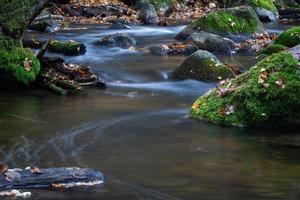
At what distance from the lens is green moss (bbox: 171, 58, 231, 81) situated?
44.1ft

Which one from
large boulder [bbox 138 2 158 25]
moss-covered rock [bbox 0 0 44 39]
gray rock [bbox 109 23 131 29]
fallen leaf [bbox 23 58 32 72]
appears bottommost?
gray rock [bbox 109 23 131 29]

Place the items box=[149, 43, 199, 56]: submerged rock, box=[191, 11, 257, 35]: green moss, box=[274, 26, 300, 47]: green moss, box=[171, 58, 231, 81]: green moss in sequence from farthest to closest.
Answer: box=[191, 11, 257, 35]: green moss → box=[149, 43, 199, 56]: submerged rock → box=[274, 26, 300, 47]: green moss → box=[171, 58, 231, 81]: green moss

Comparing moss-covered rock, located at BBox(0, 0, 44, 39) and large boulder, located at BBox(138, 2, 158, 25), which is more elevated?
moss-covered rock, located at BBox(0, 0, 44, 39)

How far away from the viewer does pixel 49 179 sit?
5.75m

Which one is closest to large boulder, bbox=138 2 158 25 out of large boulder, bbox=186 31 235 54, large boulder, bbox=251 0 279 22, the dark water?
large boulder, bbox=251 0 279 22

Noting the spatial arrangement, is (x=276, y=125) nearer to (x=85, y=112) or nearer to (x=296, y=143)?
(x=296, y=143)

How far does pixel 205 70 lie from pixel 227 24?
744 cm

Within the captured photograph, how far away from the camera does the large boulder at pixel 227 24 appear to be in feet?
66.0

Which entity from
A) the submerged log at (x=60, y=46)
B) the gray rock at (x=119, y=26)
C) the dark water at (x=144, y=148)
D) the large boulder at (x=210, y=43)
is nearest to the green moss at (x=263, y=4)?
the gray rock at (x=119, y=26)

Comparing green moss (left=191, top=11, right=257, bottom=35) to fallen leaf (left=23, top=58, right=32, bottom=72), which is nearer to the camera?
fallen leaf (left=23, top=58, right=32, bottom=72)

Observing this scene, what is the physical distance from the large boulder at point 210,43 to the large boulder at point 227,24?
120 centimetres

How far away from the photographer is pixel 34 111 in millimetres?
9891

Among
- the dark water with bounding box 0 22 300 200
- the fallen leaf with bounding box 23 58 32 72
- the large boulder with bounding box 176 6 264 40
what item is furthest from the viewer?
the large boulder with bounding box 176 6 264 40

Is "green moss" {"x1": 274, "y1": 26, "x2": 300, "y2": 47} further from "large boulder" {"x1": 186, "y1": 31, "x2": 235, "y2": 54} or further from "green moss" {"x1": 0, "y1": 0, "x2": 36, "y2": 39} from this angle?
"green moss" {"x1": 0, "y1": 0, "x2": 36, "y2": 39}
